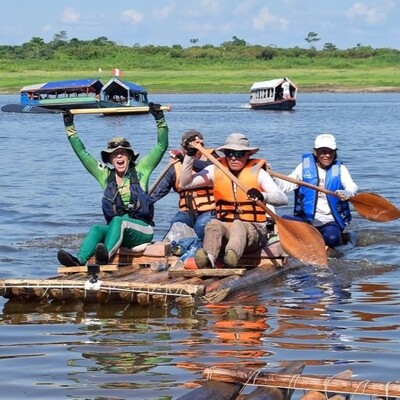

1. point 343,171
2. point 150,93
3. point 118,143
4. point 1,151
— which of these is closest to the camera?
point 118,143

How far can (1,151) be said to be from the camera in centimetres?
2830

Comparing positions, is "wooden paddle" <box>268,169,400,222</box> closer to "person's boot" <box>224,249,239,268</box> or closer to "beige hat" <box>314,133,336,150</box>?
"beige hat" <box>314,133,336,150</box>

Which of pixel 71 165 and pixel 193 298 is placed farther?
pixel 71 165

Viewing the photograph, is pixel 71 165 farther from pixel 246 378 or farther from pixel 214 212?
pixel 246 378

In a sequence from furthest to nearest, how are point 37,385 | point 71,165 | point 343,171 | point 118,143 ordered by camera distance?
1. point 71,165
2. point 343,171
3. point 118,143
4. point 37,385

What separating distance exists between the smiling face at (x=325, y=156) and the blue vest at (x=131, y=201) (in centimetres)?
221

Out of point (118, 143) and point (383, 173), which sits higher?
point (118, 143)

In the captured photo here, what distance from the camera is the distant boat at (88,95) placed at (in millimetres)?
50531

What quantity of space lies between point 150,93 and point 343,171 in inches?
2403

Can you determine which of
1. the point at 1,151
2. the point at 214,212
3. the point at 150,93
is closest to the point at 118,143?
the point at 214,212

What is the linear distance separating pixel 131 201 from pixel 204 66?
251 feet

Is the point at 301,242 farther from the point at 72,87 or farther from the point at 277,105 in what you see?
the point at 277,105

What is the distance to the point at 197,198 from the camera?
10.7 m

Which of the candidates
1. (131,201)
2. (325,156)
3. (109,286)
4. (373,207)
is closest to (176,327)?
(109,286)
